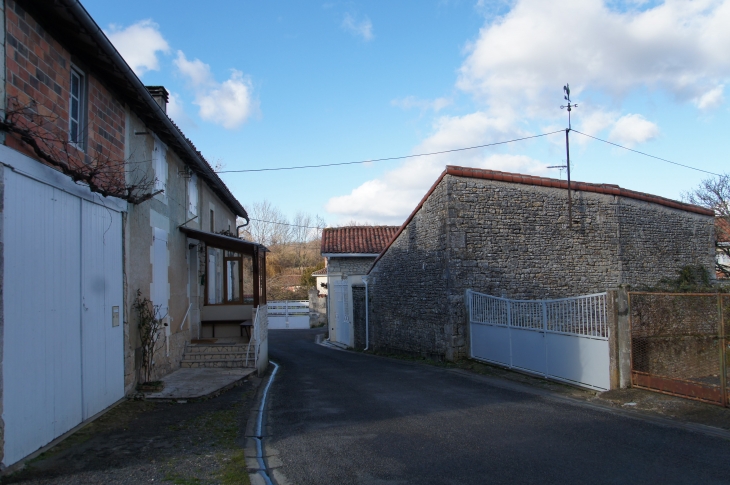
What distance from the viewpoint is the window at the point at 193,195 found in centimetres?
1443

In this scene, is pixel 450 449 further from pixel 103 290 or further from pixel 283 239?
pixel 283 239

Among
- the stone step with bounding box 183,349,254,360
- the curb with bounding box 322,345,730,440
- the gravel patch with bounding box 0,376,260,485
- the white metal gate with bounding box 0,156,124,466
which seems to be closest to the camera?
the gravel patch with bounding box 0,376,260,485

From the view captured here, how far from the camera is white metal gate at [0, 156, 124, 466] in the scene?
17.4 feet

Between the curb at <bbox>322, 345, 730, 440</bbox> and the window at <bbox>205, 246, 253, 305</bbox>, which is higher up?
the window at <bbox>205, 246, 253, 305</bbox>

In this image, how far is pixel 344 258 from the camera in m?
26.5

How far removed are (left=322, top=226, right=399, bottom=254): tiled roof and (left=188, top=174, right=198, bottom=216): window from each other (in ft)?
37.6

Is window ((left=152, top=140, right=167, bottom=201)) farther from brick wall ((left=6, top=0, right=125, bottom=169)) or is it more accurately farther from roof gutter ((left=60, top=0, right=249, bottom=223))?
brick wall ((left=6, top=0, right=125, bottom=169))

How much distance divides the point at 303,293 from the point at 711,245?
30301 millimetres

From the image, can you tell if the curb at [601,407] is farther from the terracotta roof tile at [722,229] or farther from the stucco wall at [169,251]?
the terracotta roof tile at [722,229]

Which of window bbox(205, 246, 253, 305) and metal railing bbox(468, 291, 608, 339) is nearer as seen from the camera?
metal railing bbox(468, 291, 608, 339)

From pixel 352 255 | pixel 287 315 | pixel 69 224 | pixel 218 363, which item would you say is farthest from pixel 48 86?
pixel 287 315

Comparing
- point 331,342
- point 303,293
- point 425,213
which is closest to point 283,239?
point 303,293

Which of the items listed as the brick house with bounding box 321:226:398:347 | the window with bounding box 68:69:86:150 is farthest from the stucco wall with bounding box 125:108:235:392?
the brick house with bounding box 321:226:398:347

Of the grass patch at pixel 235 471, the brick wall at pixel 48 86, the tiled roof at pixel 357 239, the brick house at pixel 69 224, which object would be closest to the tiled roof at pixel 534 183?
the brick house at pixel 69 224
